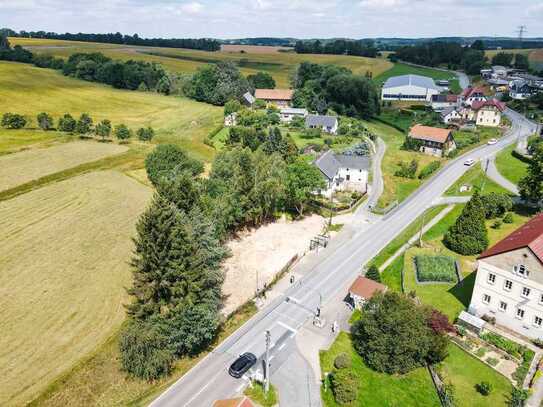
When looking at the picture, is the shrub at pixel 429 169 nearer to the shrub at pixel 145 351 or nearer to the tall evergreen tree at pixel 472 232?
the tall evergreen tree at pixel 472 232

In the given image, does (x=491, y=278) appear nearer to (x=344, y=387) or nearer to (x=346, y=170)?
(x=344, y=387)

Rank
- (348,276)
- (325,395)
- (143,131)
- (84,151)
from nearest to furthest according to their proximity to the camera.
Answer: (325,395)
(348,276)
(84,151)
(143,131)

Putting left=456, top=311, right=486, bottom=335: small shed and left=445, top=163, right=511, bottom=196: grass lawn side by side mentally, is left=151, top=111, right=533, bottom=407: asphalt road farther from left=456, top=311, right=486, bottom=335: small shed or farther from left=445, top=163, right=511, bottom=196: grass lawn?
left=456, top=311, right=486, bottom=335: small shed

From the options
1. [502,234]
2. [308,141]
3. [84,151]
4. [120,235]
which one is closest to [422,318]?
[502,234]

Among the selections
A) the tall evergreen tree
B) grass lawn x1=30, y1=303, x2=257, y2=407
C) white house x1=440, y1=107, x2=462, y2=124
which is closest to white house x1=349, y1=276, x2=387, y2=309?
the tall evergreen tree

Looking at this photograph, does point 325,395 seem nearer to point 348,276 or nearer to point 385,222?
point 348,276

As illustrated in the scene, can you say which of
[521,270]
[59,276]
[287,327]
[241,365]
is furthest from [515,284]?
[59,276]
